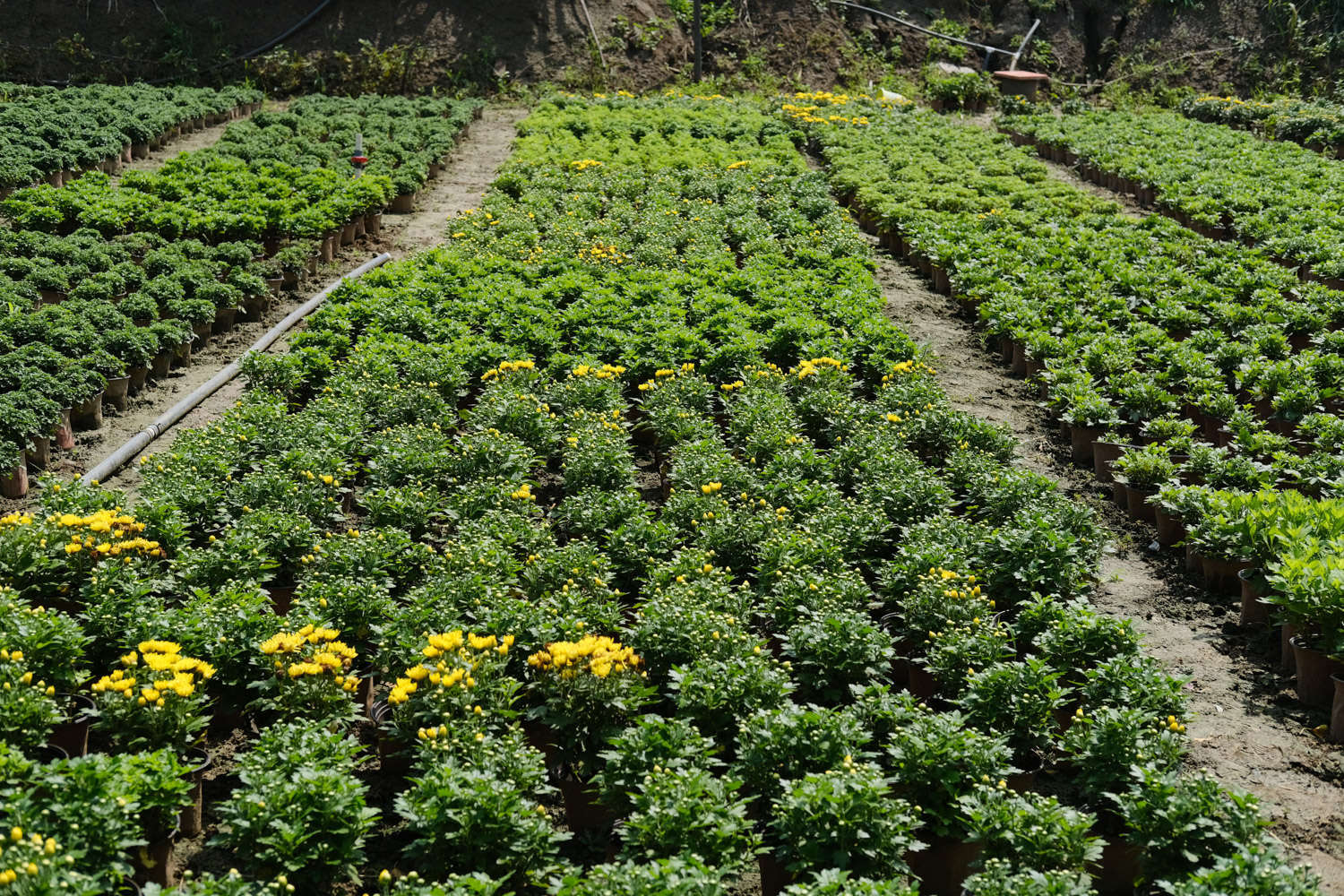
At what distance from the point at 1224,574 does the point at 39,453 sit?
34.5 feet

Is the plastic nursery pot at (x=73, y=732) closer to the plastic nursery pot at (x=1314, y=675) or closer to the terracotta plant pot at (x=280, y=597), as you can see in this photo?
the terracotta plant pot at (x=280, y=597)

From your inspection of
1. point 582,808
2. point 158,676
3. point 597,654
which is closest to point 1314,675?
point 597,654

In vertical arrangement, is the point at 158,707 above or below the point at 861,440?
below

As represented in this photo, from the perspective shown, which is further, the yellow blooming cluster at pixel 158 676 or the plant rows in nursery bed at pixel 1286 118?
the plant rows in nursery bed at pixel 1286 118

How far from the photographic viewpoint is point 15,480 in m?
9.70

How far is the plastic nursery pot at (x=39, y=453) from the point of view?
10148 mm

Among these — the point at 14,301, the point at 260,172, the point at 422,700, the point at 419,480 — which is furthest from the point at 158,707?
the point at 260,172

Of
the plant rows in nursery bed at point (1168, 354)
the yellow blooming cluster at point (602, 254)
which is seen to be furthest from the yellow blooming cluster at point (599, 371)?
the plant rows in nursery bed at point (1168, 354)

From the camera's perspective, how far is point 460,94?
109ft

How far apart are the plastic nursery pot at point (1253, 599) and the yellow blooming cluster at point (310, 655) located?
6.47 m

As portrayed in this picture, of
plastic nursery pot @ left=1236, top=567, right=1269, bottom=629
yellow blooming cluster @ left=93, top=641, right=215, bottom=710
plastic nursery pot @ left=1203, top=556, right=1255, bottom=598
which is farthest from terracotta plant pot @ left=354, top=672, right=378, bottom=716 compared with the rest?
plastic nursery pot @ left=1203, top=556, right=1255, bottom=598

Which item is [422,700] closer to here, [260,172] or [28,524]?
[28,524]

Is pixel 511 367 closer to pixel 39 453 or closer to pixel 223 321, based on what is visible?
pixel 39 453

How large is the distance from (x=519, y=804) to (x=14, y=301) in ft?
34.7
